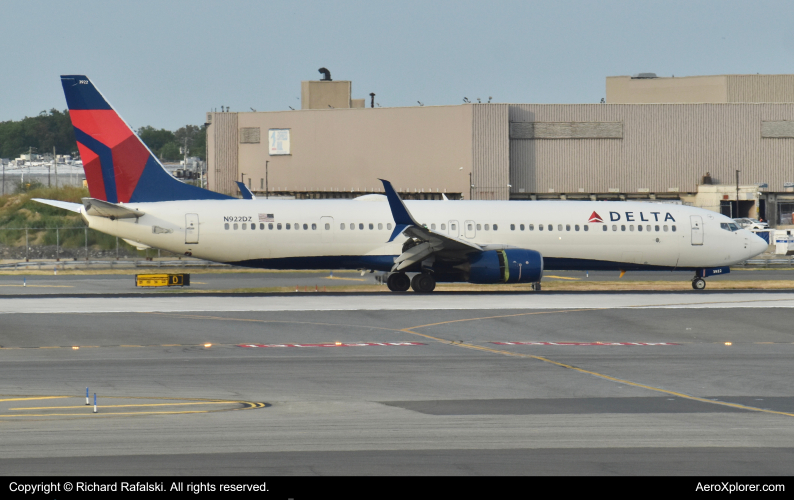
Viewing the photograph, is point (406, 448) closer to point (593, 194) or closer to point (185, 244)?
point (185, 244)

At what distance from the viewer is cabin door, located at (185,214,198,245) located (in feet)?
108

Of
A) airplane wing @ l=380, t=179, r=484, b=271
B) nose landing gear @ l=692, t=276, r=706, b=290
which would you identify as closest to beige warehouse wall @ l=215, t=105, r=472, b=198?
nose landing gear @ l=692, t=276, r=706, b=290

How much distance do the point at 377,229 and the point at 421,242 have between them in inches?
78.9

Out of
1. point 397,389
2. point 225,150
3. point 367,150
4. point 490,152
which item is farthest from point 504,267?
point 225,150

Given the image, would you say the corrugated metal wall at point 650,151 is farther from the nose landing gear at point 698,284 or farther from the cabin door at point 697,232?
the cabin door at point 697,232

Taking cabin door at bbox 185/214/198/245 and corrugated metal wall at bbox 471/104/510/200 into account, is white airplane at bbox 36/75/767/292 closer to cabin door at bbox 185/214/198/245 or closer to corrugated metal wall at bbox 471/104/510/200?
cabin door at bbox 185/214/198/245

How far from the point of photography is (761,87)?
85250 millimetres

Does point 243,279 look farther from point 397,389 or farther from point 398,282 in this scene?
point 397,389

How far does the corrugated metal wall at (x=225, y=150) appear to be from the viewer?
87.0 metres

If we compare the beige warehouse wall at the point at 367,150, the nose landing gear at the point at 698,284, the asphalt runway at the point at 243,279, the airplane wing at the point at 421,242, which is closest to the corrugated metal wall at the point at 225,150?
the beige warehouse wall at the point at 367,150

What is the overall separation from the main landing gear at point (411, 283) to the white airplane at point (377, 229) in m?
0.05
